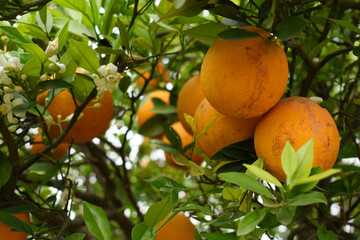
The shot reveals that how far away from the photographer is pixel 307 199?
2.09ft

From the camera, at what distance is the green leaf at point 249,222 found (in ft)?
2.08

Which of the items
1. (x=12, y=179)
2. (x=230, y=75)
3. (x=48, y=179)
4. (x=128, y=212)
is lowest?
(x=128, y=212)

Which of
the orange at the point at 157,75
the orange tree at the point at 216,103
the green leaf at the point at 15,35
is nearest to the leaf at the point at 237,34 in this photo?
the orange tree at the point at 216,103

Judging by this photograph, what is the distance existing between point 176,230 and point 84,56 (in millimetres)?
482

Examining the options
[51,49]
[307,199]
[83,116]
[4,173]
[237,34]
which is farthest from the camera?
[83,116]

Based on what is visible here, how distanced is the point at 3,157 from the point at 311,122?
745mm

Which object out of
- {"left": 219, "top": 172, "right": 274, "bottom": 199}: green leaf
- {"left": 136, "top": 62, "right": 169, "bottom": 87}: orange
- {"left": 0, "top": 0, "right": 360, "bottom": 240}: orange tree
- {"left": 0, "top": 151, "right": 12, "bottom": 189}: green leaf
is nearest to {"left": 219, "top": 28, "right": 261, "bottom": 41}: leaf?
{"left": 0, "top": 0, "right": 360, "bottom": 240}: orange tree

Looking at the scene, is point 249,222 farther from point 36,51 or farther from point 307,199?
point 36,51

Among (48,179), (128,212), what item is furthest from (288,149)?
(128,212)

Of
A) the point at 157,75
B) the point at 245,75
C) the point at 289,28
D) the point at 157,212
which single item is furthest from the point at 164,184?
the point at 157,75

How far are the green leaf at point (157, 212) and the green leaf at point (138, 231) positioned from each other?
0.03m

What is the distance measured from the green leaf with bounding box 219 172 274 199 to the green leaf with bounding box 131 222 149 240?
0.24 meters

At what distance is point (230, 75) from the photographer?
806 millimetres

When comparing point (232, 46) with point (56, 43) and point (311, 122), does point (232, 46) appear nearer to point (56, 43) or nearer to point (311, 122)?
point (311, 122)
